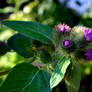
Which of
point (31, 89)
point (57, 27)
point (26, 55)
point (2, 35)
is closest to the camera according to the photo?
point (31, 89)

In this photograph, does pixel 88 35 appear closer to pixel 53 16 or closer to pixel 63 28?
pixel 63 28

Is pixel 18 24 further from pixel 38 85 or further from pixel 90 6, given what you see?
pixel 90 6

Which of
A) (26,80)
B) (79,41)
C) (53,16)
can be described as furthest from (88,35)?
(53,16)

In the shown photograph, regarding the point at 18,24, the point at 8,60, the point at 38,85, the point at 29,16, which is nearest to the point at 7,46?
the point at 18,24

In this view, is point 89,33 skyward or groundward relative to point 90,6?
groundward

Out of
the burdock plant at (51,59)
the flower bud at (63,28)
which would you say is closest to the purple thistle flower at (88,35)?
the burdock plant at (51,59)

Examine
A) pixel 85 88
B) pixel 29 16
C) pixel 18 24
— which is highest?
pixel 29 16

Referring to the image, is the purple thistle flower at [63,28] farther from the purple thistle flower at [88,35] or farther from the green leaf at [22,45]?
the green leaf at [22,45]
